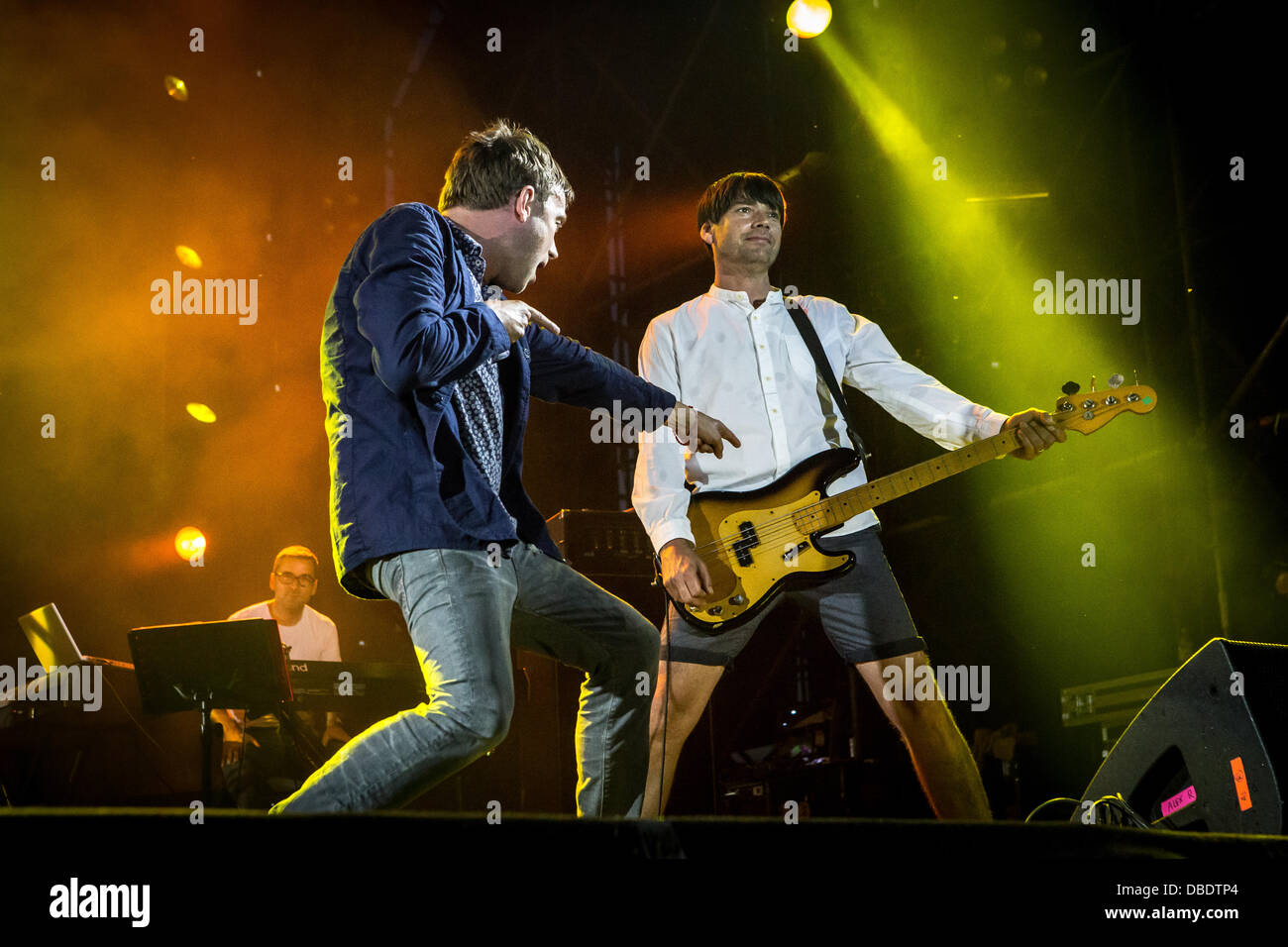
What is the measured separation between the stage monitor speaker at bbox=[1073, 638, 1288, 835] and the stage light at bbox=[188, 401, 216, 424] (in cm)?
859

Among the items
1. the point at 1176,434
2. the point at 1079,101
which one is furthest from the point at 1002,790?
the point at 1079,101

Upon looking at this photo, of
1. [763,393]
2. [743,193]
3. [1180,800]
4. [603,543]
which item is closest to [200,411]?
[603,543]

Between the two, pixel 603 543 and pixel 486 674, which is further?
pixel 603 543

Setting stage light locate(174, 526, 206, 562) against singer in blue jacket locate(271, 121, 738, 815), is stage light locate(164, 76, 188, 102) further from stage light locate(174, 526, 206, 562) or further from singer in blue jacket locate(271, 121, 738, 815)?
singer in blue jacket locate(271, 121, 738, 815)

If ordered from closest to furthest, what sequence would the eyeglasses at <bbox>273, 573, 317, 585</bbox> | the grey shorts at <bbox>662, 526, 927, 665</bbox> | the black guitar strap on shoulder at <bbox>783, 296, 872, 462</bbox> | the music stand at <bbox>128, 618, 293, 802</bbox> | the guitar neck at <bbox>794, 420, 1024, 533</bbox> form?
the grey shorts at <bbox>662, 526, 927, 665</bbox> < the guitar neck at <bbox>794, 420, 1024, 533</bbox> < the black guitar strap on shoulder at <bbox>783, 296, 872, 462</bbox> < the music stand at <bbox>128, 618, 293, 802</bbox> < the eyeglasses at <bbox>273, 573, 317, 585</bbox>

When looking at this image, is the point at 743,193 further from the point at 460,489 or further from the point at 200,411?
the point at 200,411

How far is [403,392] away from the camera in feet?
8.21

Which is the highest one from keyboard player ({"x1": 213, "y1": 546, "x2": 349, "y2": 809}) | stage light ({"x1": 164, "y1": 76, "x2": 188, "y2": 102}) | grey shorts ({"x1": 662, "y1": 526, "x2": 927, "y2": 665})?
stage light ({"x1": 164, "y1": 76, "x2": 188, "y2": 102})

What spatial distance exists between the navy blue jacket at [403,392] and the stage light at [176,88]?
7.10 metres

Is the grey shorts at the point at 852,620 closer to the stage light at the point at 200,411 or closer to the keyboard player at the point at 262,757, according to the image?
the keyboard player at the point at 262,757

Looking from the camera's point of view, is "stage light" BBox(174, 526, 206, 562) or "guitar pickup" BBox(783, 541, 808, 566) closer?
"guitar pickup" BBox(783, 541, 808, 566)

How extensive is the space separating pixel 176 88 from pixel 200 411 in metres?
2.75

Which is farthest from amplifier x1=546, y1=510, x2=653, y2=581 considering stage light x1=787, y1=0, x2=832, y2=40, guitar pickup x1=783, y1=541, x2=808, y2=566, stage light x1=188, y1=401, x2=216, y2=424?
stage light x1=188, y1=401, x2=216, y2=424

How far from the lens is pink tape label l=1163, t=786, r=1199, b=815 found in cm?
279
